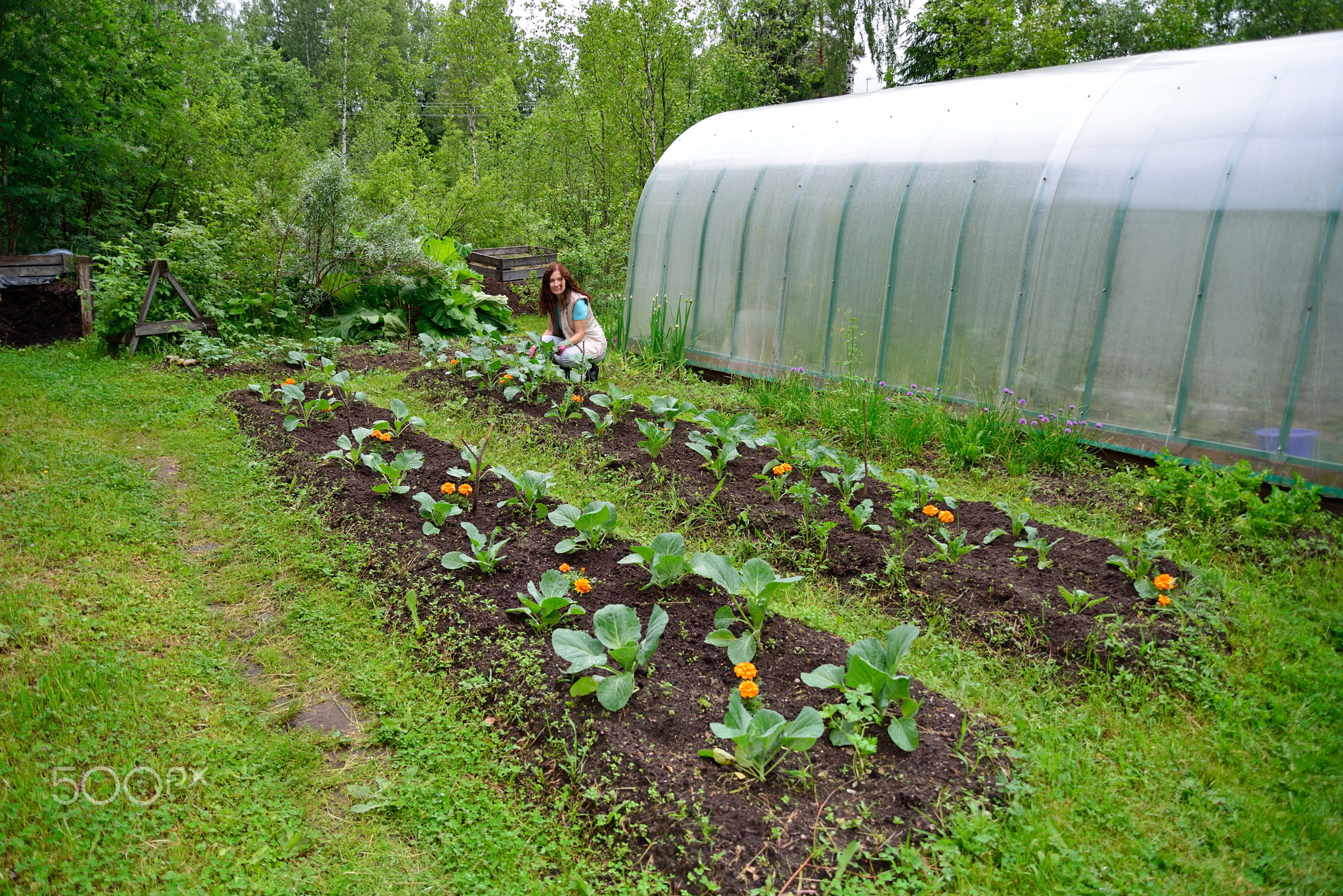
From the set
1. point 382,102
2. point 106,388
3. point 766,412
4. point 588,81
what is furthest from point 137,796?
point 382,102

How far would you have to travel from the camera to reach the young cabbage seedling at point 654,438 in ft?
16.2

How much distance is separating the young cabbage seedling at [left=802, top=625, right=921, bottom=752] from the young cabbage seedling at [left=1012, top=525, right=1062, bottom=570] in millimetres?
1249

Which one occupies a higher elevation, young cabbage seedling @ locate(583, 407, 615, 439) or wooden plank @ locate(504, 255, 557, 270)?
wooden plank @ locate(504, 255, 557, 270)

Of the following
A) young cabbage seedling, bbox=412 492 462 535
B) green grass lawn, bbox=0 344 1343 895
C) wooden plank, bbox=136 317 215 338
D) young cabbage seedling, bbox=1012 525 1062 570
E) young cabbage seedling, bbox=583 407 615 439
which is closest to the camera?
green grass lawn, bbox=0 344 1343 895

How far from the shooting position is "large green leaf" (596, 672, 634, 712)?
8.50 feet

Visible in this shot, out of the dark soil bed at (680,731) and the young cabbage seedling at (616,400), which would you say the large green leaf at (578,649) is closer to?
the dark soil bed at (680,731)

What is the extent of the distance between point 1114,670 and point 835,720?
1.24 metres

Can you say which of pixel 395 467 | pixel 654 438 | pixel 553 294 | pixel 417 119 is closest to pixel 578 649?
pixel 395 467

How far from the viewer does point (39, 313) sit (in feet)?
28.2

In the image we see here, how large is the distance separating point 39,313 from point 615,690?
9269 mm

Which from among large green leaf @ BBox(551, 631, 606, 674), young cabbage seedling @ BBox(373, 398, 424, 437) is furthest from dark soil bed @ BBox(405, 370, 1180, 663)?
young cabbage seedling @ BBox(373, 398, 424, 437)

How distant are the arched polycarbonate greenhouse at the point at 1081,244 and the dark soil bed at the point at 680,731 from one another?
345 cm

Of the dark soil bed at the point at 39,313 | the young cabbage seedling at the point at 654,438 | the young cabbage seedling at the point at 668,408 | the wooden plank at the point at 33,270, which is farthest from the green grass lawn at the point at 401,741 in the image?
the wooden plank at the point at 33,270

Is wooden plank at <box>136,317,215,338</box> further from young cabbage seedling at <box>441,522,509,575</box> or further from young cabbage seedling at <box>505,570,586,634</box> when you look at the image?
young cabbage seedling at <box>505,570,586,634</box>
